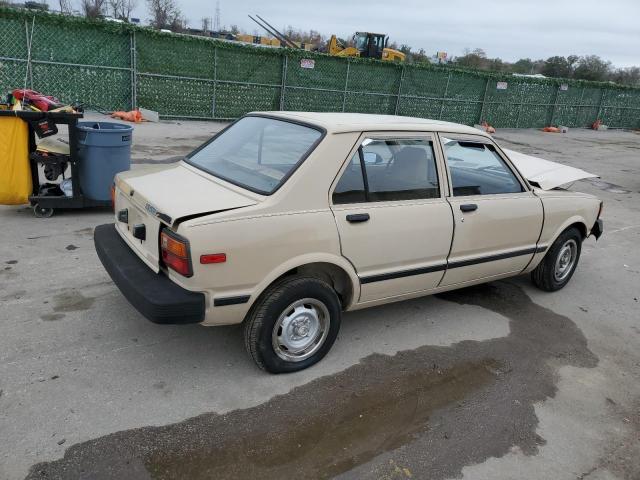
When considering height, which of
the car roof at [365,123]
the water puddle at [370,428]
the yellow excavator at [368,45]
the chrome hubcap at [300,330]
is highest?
the yellow excavator at [368,45]

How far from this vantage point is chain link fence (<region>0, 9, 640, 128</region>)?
13.4 metres

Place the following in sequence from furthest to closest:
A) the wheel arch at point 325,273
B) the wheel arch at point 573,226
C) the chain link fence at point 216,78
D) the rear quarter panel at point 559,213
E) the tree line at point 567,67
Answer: the tree line at point 567,67, the chain link fence at point 216,78, the wheel arch at point 573,226, the rear quarter panel at point 559,213, the wheel arch at point 325,273

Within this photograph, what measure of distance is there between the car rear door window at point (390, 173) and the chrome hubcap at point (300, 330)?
28.3 inches

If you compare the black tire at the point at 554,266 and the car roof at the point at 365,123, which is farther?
the black tire at the point at 554,266

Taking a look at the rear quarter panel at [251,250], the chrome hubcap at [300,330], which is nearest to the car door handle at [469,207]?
the rear quarter panel at [251,250]

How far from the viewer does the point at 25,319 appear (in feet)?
12.7

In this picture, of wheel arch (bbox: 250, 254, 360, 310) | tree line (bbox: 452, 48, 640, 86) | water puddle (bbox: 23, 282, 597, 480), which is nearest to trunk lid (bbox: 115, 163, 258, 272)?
wheel arch (bbox: 250, 254, 360, 310)

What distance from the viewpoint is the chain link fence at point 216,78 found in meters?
13.4

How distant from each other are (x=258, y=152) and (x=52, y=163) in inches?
134

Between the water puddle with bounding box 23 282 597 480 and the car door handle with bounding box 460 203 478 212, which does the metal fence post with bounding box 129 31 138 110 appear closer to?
the car door handle with bounding box 460 203 478 212

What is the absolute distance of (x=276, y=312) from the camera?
10.6 ft

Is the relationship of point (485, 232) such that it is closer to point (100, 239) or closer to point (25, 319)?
point (100, 239)

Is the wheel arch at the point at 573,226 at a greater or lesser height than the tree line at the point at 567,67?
lesser

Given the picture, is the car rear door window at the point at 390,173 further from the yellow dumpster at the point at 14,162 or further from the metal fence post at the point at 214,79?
the metal fence post at the point at 214,79
